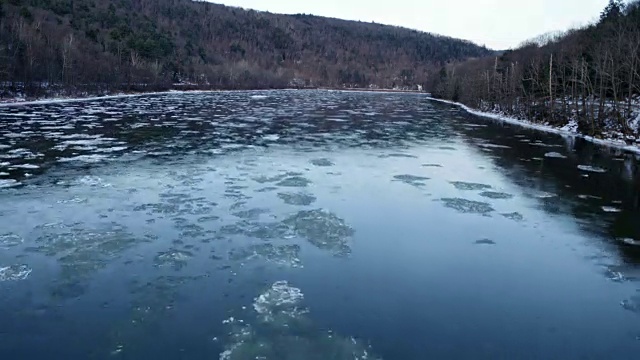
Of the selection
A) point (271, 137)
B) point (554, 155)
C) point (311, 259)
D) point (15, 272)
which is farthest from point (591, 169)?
point (15, 272)

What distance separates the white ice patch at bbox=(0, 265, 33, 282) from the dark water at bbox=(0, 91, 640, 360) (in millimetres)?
34

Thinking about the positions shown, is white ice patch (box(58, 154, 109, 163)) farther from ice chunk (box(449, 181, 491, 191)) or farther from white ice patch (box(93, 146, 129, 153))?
ice chunk (box(449, 181, 491, 191))

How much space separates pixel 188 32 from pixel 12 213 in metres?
160

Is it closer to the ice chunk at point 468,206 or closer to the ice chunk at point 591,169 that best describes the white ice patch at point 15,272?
the ice chunk at point 468,206

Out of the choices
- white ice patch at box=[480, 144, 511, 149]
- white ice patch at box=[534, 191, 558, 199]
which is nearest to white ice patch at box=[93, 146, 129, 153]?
white ice patch at box=[534, 191, 558, 199]

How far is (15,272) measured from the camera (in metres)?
7.89

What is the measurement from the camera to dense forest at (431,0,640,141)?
31.6m

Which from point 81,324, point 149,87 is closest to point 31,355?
point 81,324

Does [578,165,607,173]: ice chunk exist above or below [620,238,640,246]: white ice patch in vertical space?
above

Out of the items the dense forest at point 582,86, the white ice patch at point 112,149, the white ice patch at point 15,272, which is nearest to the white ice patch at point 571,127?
the dense forest at point 582,86

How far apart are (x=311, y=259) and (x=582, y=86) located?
33997 mm

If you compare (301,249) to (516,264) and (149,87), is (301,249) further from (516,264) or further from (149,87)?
(149,87)

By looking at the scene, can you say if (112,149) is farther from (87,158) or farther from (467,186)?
(467,186)

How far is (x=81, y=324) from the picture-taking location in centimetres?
638
